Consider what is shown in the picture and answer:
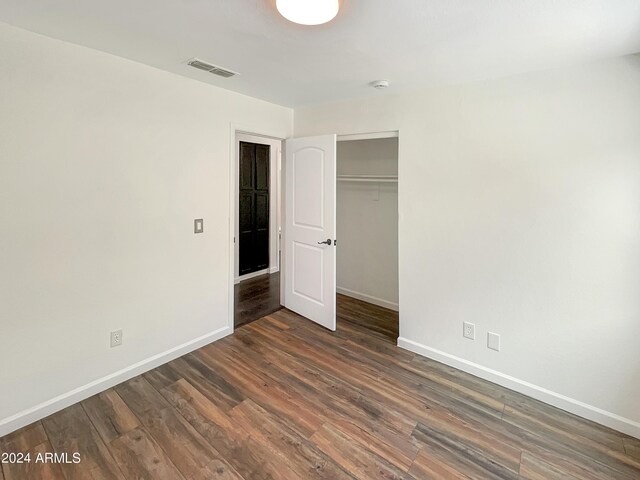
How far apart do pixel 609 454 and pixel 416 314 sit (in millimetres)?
1434

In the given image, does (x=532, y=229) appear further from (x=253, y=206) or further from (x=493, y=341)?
(x=253, y=206)

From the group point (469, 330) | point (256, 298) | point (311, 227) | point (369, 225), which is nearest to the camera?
point (469, 330)

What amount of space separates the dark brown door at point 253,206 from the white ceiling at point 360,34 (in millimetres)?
2516

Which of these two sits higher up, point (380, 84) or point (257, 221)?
point (380, 84)

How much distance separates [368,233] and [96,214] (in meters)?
2.87

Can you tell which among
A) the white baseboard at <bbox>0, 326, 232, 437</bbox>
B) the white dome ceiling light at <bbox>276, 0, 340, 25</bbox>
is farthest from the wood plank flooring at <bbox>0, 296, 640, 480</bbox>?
the white dome ceiling light at <bbox>276, 0, 340, 25</bbox>

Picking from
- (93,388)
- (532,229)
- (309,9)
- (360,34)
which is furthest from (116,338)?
(532,229)

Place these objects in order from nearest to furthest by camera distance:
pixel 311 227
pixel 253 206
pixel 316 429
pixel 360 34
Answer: pixel 360 34 < pixel 316 429 < pixel 311 227 < pixel 253 206

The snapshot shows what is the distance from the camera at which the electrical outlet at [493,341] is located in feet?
8.10

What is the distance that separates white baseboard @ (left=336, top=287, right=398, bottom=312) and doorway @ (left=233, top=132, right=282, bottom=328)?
3.14 feet

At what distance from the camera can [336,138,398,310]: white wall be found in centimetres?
385

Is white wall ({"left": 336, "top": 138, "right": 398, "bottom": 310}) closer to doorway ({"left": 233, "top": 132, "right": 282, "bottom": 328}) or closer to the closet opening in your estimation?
the closet opening

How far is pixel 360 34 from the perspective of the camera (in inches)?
69.2

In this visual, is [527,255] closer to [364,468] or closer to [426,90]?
[426,90]
